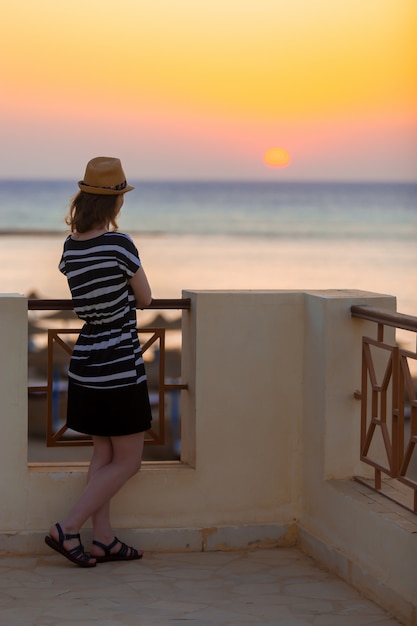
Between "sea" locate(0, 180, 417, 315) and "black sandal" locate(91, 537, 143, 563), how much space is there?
3730 centimetres

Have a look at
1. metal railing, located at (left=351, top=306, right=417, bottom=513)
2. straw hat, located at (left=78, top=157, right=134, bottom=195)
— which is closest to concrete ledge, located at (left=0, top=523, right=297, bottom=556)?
metal railing, located at (left=351, top=306, right=417, bottom=513)

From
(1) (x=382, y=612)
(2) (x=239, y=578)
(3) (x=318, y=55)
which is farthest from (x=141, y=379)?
(3) (x=318, y=55)

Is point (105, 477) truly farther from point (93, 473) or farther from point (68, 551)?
point (68, 551)

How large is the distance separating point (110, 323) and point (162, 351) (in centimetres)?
51

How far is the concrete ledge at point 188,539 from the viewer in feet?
16.9

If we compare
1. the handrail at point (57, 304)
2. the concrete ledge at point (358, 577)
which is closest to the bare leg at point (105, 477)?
the handrail at point (57, 304)

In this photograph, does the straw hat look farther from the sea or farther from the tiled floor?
the sea

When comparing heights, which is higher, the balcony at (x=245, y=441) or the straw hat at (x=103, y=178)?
the straw hat at (x=103, y=178)

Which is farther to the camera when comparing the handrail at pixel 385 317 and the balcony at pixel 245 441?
the balcony at pixel 245 441

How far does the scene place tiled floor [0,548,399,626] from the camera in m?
4.37

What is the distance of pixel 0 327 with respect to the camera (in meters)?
5.11

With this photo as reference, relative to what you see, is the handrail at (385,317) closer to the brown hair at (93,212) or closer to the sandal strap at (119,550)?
the brown hair at (93,212)

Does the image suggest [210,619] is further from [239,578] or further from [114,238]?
[114,238]

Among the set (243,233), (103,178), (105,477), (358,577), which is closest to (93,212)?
(103,178)
